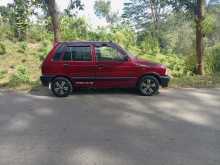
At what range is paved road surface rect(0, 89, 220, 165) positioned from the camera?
475 cm

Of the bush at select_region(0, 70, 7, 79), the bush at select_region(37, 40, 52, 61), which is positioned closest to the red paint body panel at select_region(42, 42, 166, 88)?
the bush at select_region(0, 70, 7, 79)

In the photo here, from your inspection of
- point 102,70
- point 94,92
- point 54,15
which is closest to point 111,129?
point 102,70

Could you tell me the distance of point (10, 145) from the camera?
537cm

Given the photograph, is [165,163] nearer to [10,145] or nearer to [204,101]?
[10,145]

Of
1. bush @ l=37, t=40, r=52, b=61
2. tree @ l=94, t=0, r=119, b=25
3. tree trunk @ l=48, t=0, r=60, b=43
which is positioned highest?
tree @ l=94, t=0, r=119, b=25

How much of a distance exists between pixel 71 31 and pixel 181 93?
14.9 meters

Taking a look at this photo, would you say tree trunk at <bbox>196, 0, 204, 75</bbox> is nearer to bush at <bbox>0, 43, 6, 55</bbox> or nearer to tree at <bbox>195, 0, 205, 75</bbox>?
tree at <bbox>195, 0, 205, 75</bbox>

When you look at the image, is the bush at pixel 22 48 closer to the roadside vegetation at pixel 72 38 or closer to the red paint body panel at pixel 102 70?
the roadside vegetation at pixel 72 38

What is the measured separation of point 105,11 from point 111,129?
67.2 metres

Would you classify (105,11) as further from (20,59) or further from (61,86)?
(61,86)

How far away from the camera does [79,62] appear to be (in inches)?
352

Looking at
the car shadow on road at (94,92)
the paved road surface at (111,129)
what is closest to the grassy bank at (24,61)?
the car shadow on road at (94,92)

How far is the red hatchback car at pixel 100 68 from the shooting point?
891 cm

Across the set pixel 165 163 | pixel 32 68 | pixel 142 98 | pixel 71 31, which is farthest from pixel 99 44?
pixel 71 31
